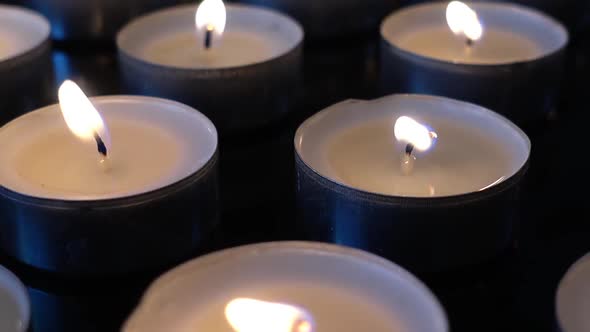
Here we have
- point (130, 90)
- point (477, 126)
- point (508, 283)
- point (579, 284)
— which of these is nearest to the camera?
point (579, 284)

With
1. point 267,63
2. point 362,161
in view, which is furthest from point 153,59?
point 362,161

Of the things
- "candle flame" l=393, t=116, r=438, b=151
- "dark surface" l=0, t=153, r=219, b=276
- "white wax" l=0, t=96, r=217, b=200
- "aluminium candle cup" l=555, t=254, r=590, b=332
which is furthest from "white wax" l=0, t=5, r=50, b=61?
"aluminium candle cup" l=555, t=254, r=590, b=332

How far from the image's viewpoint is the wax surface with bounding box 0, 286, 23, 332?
612 mm

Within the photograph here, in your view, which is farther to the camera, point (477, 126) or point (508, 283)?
point (477, 126)

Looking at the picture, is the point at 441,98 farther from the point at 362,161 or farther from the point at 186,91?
the point at 186,91

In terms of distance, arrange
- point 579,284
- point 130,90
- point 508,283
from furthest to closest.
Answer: point 130,90, point 508,283, point 579,284

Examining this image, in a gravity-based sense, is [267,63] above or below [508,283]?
above

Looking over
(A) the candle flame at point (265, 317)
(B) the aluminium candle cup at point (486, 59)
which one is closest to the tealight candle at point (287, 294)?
(A) the candle flame at point (265, 317)

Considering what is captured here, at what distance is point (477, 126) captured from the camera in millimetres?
850

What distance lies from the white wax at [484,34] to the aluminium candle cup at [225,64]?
155mm

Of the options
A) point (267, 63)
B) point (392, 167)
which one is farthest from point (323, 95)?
point (392, 167)

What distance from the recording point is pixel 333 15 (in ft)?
3.75

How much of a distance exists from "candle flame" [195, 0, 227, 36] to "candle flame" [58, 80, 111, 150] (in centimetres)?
26

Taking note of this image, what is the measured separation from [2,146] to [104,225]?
0.19 meters
